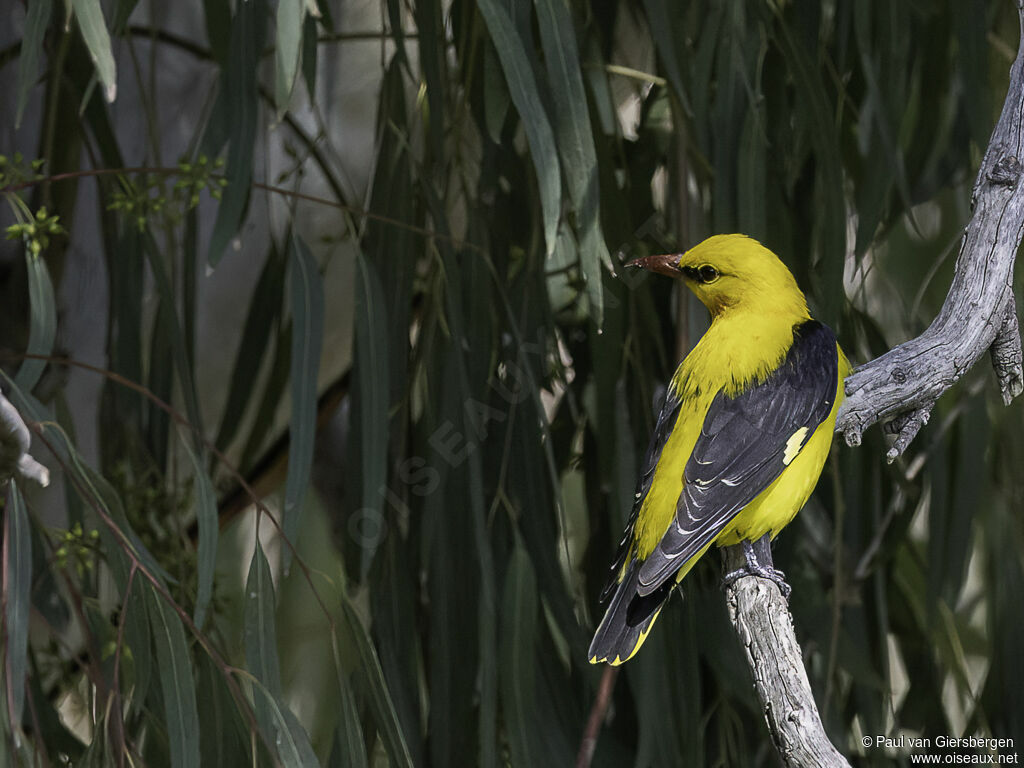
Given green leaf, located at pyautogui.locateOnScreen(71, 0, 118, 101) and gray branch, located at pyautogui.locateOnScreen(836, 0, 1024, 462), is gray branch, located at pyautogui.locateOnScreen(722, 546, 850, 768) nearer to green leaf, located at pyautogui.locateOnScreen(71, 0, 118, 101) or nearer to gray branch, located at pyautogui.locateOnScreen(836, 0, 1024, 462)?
gray branch, located at pyautogui.locateOnScreen(836, 0, 1024, 462)

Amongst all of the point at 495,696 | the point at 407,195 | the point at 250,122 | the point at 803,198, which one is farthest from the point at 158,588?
the point at 803,198

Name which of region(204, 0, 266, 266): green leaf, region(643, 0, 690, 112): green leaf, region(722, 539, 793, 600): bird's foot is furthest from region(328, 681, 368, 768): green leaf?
region(643, 0, 690, 112): green leaf

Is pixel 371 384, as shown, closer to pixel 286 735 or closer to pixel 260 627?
pixel 260 627

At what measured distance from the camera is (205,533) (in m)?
1.33

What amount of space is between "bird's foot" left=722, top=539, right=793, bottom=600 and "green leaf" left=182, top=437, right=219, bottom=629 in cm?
56

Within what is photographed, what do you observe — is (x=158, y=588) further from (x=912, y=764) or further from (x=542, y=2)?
(x=912, y=764)

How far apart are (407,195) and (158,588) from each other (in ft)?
2.25

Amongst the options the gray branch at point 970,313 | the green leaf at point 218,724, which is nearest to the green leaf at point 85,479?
the green leaf at point 218,724

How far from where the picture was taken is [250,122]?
58.2 inches

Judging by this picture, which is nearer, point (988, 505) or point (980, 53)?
point (980, 53)

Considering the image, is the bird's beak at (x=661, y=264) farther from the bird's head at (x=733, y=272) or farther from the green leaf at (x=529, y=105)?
the green leaf at (x=529, y=105)

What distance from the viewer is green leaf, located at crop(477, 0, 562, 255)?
1.26m

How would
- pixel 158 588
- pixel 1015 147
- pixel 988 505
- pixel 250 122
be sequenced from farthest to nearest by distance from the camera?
pixel 988 505 < pixel 250 122 < pixel 158 588 < pixel 1015 147

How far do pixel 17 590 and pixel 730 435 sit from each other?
0.72m
